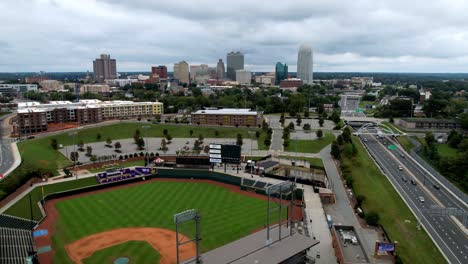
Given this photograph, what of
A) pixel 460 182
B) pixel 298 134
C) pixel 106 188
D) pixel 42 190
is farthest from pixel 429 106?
pixel 42 190

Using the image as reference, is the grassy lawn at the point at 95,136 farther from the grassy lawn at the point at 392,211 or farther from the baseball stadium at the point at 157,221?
the grassy lawn at the point at 392,211

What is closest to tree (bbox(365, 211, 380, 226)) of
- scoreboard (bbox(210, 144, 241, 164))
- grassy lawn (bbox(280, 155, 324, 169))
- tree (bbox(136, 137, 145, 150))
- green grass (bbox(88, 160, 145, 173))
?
grassy lawn (bbox(280, 155, 324, 169))

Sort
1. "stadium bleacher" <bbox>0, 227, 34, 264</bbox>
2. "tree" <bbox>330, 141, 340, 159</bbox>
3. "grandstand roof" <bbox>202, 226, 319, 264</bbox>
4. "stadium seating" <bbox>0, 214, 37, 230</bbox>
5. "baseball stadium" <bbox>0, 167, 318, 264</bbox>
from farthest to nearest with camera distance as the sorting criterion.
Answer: "tree" <bbox>330, 141, 340, 159</bbox>, "stadium seating" <bbox>0, 214, 37, 230</bbox>, "stadium bleacher" <bbox>0, 227, 34, 264</bbox>, "baseball stadium" <bbox>0, 167, 318, 264</bbox>, "grandstand roof" <bbox>202, 226, 319, 264</bbox>

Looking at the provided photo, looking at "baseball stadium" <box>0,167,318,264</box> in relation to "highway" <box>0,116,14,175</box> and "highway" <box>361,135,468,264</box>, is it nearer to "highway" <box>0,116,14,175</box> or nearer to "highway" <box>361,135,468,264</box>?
"highway" <box>0,116,14,175</box>

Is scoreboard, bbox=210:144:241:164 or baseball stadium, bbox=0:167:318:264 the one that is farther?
scoreboard, bbox=210:144:241:164

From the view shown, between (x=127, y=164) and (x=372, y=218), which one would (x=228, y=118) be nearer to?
(x=127, y=164)

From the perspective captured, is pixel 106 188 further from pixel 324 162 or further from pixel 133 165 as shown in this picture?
pixel 324 162

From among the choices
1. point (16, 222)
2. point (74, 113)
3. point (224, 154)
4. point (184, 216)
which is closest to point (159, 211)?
point (16, 222)
